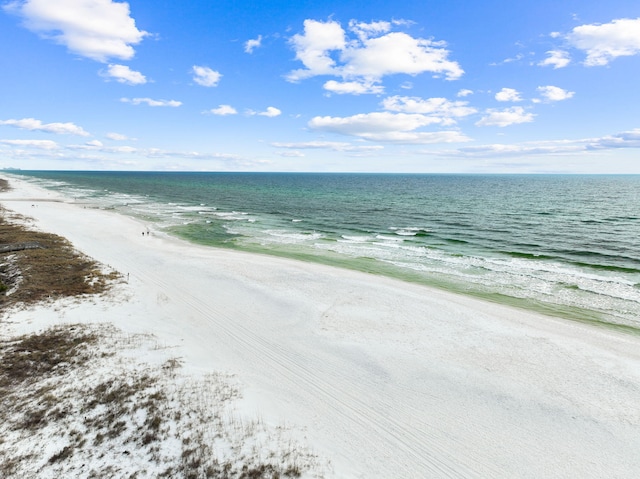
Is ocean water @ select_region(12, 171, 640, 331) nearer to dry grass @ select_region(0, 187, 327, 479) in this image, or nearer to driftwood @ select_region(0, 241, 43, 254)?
driftwood @ select_region(0, 241, 43, 254)

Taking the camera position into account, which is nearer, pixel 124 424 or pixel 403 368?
pixel 124 424

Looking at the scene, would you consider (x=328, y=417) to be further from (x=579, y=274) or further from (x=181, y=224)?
(x=181, y=224)

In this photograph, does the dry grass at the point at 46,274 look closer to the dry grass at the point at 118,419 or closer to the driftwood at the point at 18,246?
the driftwood at the point at 18,246

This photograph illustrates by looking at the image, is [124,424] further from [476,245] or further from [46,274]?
[476,245]

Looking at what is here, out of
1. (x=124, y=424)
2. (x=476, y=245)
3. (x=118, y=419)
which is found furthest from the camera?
(x=476, y=245)

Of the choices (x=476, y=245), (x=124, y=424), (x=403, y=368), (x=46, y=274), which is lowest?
(x=403, y=368)

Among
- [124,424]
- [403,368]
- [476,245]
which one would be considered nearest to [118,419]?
[124,424]
